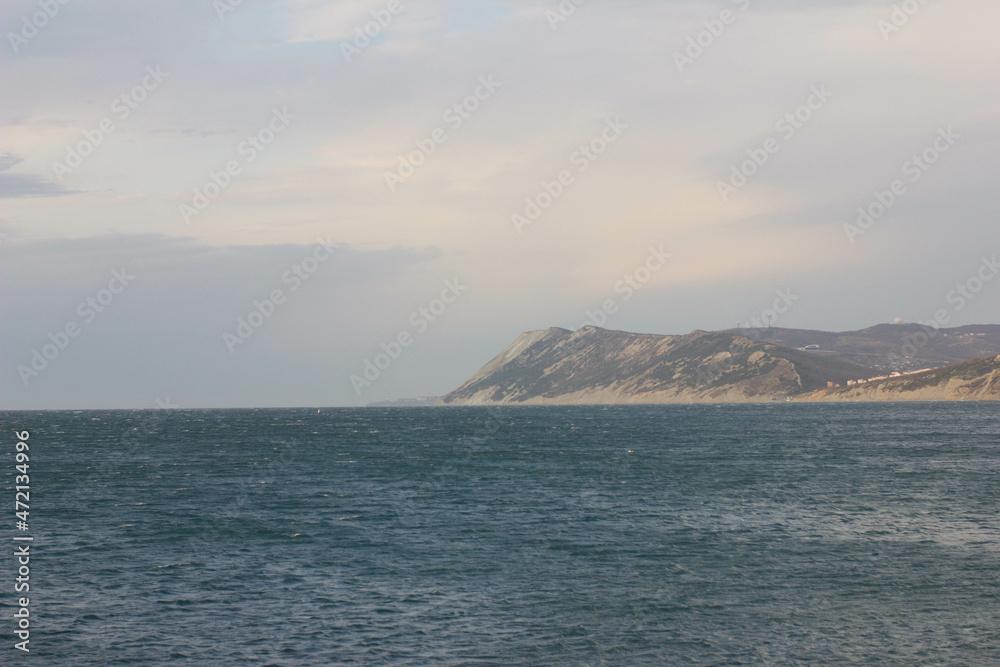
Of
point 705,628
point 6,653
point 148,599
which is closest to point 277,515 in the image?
point 148,599

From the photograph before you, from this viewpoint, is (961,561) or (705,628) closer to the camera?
(705,628)

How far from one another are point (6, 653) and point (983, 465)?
98.0 metres

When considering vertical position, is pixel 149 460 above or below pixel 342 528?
below

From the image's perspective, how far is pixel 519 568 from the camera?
143 ft

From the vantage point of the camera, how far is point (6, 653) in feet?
99.6

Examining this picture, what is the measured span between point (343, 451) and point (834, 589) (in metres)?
103

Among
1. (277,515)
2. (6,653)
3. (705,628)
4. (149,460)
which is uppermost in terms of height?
(705,628)

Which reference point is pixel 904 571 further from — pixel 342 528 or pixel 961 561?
pixel 342 528

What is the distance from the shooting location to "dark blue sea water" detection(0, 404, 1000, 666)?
3097 cm

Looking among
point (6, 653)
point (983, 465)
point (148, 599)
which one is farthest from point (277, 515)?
point (983, 465)

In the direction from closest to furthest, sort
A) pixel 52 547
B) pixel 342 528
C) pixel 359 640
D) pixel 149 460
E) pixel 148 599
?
pixel 359 640, pixel 148 599, pixel 52 547, pixel 342 528, pixel 149 460

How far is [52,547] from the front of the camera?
5031cm

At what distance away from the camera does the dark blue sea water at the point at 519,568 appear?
102ft

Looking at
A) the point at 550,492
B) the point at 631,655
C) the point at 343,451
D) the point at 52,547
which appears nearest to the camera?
the point at 631,655
